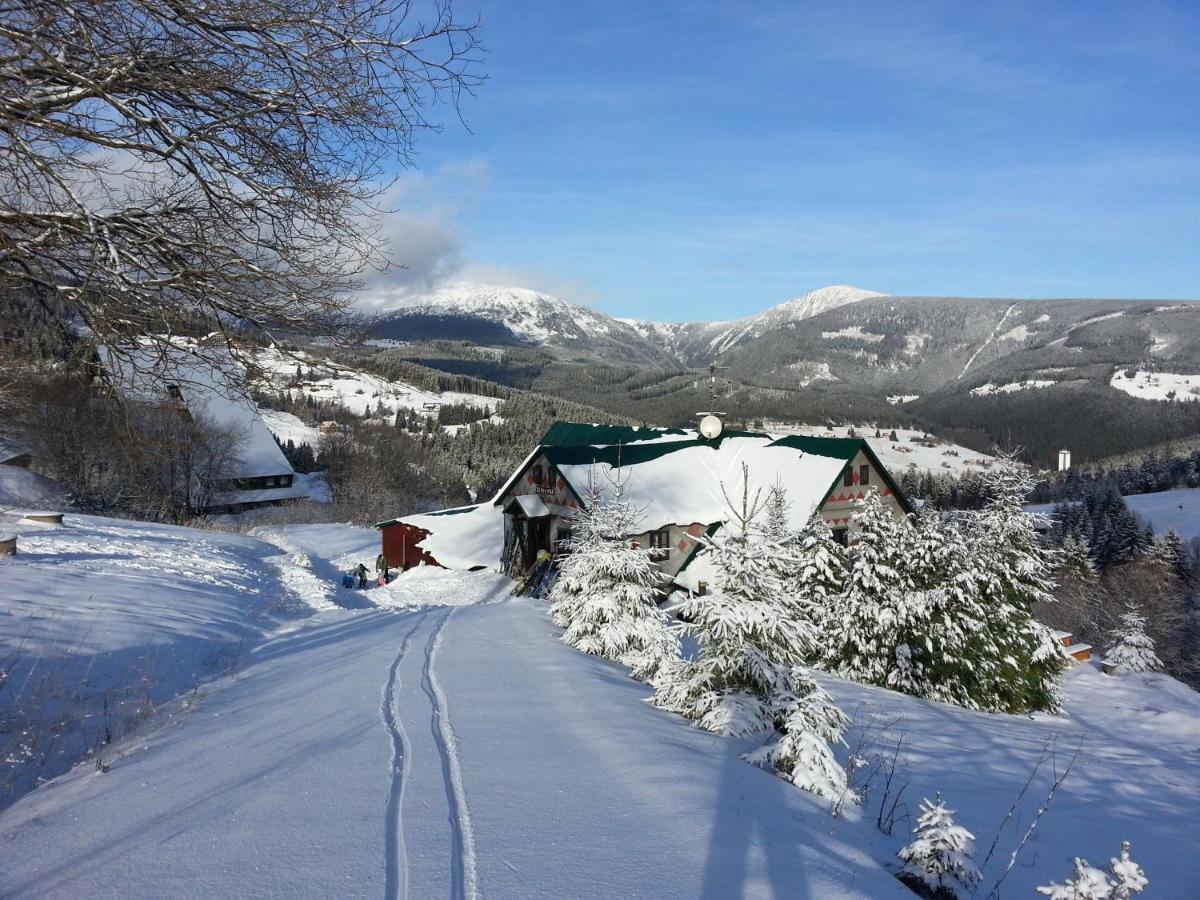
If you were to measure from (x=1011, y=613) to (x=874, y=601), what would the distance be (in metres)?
3.03

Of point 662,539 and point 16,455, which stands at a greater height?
point 16,455

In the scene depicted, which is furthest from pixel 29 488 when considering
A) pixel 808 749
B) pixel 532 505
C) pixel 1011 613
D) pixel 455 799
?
pixel 1011 613

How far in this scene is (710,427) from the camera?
102ft

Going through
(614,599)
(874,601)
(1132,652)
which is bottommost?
(1132,652)

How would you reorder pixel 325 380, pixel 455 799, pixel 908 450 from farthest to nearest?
pixel 908 450
pixel 325 380
pixel 455 799

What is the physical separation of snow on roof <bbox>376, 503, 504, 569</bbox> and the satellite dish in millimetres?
11039

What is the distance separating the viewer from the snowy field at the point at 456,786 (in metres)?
3.55

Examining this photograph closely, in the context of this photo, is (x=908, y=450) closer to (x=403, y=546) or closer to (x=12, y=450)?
(x=403, y=546)

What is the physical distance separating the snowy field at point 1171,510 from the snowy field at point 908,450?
69.2ft

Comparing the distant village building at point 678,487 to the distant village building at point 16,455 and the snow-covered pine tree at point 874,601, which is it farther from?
the distant village building at point 16,455

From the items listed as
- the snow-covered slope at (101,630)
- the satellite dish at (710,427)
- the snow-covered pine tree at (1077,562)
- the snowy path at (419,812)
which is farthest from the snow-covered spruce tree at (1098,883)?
the snow-covered pine tree at (1077,562)

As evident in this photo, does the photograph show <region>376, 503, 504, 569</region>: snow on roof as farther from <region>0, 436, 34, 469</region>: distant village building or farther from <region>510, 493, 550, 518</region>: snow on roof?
<region>0, 436, 34, 469</region>: distant village building

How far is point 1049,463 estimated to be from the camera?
169625mm

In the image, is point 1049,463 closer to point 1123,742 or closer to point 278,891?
point 1123,742
